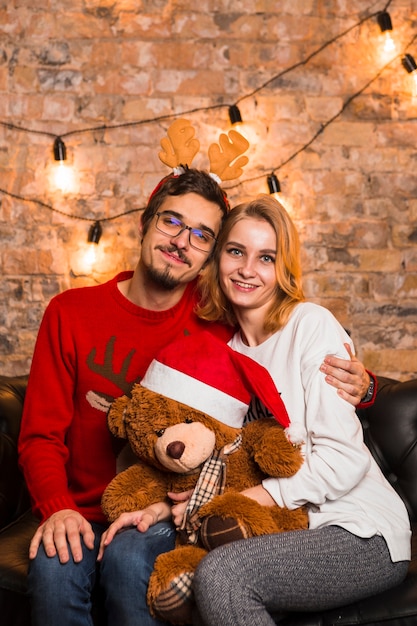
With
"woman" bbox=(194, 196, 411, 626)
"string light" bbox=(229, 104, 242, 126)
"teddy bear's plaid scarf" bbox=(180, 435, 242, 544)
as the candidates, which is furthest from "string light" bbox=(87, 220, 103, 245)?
"teddy bear's plaid scarf" bbox=(180, 435, 242, 544)

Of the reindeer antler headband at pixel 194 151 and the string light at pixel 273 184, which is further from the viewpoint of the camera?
the string light at pixel 273 184

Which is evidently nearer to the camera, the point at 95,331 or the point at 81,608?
the point at 81,608

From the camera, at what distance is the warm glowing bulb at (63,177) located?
3463 millimetres

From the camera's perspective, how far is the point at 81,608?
1705mm

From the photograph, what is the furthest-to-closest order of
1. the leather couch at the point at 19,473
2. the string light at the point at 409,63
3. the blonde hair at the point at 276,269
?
the string light at the point at 409,63
the blonde hair at the point at 276,269
the leather couch at the point at 19,473

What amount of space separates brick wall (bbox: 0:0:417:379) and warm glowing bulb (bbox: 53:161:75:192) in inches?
1.2

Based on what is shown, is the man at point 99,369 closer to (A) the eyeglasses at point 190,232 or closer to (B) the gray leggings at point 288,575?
(A) the eyeglasses at point 190,232

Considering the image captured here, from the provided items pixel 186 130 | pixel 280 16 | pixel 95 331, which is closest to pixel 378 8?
pixel 280 16

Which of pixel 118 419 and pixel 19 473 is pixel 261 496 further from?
pixel 19 473

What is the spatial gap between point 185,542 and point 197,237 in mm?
975

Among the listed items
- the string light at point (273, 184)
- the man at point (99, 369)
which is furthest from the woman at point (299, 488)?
the string light at point (273, 184)

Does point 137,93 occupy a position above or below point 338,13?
below

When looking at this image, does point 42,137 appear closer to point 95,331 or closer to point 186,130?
point 186,130

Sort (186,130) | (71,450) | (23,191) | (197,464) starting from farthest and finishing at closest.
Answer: (23,191)
(186,130)
(71,450)
(197,464)
